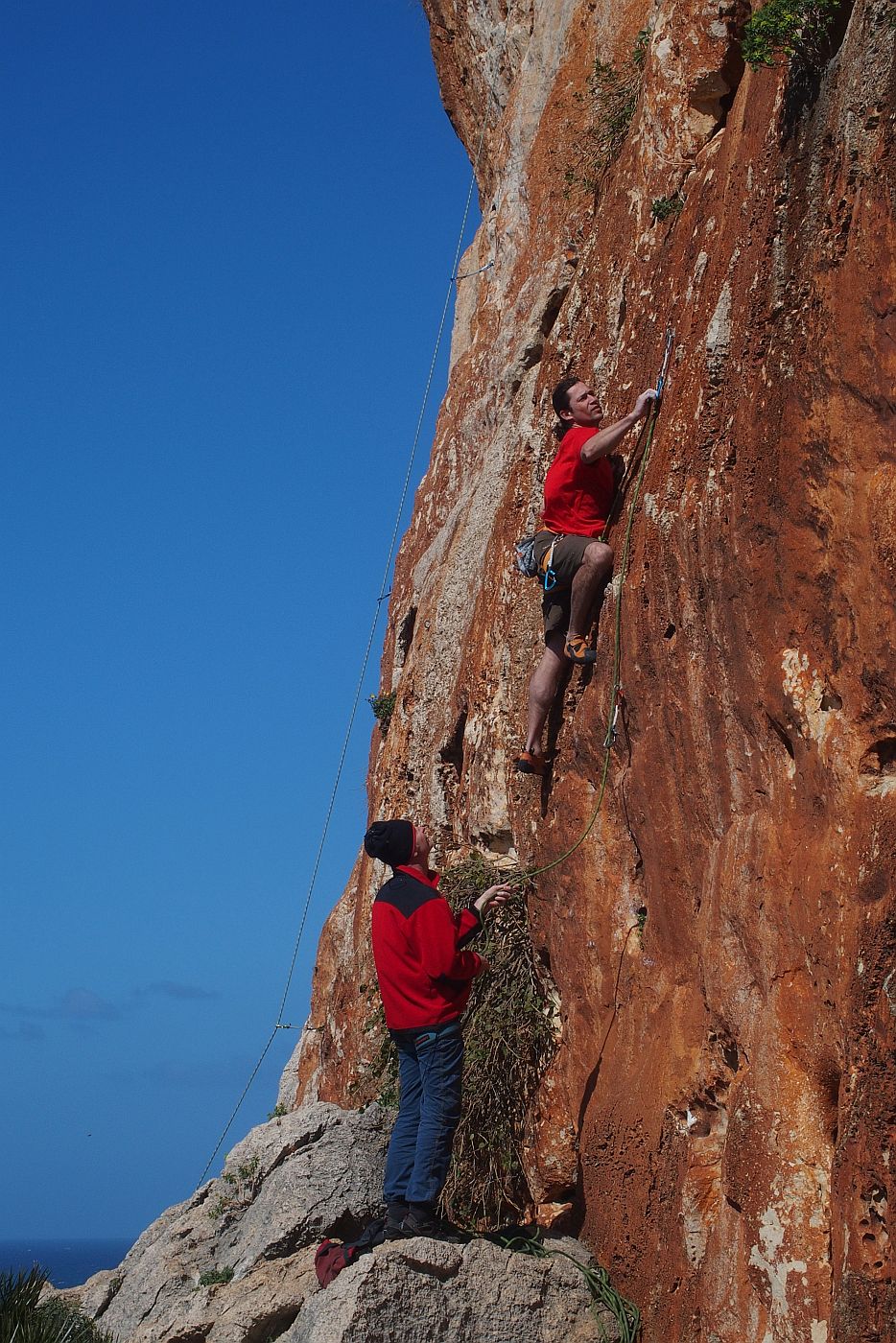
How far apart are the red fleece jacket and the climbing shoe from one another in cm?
182

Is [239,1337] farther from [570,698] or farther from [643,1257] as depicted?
[570,698]

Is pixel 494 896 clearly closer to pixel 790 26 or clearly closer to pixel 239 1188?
pixel 239 1188

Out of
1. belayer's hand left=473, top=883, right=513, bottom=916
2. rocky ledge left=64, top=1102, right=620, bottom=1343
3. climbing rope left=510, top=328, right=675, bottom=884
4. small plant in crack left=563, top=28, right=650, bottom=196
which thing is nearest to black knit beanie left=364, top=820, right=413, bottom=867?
belayer's hand left=473, top=883, right=513, bottom=916

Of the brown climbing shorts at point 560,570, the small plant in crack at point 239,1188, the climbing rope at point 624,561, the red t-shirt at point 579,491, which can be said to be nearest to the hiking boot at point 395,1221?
the small plant in crack at point 239,1188

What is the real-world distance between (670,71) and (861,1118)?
7134 mm

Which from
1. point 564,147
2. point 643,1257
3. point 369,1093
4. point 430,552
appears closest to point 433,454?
point 430,552

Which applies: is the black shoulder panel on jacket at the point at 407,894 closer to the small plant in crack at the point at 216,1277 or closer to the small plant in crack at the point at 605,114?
the small plant in crack at the point at 216,1277

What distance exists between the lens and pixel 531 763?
9375mm

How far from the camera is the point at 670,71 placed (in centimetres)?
941

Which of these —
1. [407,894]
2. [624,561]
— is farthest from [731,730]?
[407,894]

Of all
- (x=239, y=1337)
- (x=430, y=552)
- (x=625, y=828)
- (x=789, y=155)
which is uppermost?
(x=430, y=552)

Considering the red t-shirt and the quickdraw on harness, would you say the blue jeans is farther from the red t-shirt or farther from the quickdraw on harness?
the red t-shirt

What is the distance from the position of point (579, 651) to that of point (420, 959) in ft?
7.52

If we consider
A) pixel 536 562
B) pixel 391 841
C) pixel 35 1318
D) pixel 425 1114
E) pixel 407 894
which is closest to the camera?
pixel 425 1114
